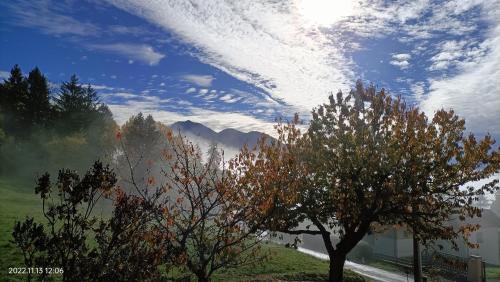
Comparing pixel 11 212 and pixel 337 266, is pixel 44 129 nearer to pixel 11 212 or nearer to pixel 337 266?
pixel 11 212

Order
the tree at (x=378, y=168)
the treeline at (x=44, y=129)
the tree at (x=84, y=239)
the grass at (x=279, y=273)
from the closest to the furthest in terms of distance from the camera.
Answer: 1. the tree at (x=84, y=239)
2. the tree at (x=378, y=168)
3. the grass at (x=279, y=273)
4. the treeline at (x=44, y=129)

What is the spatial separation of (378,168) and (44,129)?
66853 mm

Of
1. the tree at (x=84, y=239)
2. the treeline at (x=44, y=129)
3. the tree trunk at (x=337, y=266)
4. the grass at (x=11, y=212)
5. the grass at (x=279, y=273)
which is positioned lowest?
the grass at (x=279, y=273)

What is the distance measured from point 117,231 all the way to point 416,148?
1384 centimetres

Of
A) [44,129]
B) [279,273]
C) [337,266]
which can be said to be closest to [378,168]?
[337,266]

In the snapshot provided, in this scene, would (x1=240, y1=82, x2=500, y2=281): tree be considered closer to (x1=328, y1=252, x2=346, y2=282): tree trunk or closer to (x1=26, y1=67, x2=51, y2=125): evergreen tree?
(x1=328, y1=252, x2=346, y2=282): tree trunk

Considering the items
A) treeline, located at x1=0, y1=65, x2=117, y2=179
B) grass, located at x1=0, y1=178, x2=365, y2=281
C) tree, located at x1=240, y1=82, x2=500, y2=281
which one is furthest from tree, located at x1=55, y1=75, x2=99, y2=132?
tree, located at x1=240, y1=82, x2=500, y2=281

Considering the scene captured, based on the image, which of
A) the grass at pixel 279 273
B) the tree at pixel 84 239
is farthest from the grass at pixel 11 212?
the grass at pixel 279 273

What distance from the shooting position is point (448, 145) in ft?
58.1

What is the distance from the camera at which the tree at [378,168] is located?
17328 mm

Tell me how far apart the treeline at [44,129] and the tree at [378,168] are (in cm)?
5687

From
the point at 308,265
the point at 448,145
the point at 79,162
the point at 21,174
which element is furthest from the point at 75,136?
the point at 448,145

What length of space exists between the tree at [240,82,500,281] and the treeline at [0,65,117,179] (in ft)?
187

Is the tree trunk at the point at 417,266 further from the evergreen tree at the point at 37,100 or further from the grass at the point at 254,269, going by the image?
the evergreen tree at the point at 37,100
